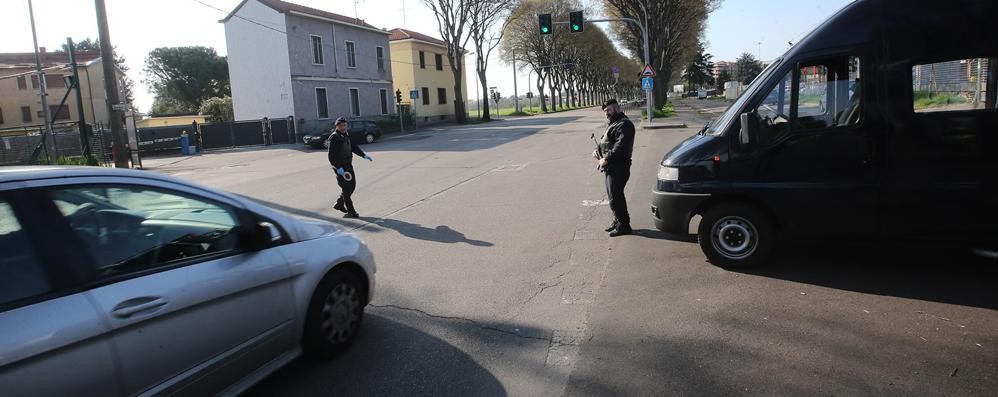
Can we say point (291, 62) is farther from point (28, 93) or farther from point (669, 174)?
point (28, 93)

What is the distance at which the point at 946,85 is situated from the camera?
4.96 meters

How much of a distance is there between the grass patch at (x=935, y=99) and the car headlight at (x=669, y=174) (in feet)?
6.51

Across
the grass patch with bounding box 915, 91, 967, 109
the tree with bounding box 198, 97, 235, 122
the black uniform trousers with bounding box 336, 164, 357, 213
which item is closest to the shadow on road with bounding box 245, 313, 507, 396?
the grass patch with bounding box 915, 91, 967, 109

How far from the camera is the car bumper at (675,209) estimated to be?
574cm

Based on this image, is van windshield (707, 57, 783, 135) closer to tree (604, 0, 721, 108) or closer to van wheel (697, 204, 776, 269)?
van wheel (697, 204, 776, 269)

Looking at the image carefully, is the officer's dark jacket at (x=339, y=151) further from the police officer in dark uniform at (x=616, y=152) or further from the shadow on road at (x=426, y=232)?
the police officer in dark uniform at (x=616, y=152)

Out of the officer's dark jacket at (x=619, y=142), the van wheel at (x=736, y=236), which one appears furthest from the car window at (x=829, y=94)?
the officer's dark jacket at (x=619, y=142)

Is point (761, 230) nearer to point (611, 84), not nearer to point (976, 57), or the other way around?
point (976, 57)

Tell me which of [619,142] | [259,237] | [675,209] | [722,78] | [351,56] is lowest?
[675,209]

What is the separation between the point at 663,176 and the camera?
604cm

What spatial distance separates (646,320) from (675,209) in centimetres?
162

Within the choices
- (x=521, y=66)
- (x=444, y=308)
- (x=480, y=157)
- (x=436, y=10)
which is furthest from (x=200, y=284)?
(x=521, y=66)

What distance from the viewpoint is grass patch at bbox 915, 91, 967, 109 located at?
16.3 ft

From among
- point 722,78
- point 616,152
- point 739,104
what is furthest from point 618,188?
point 722,78
